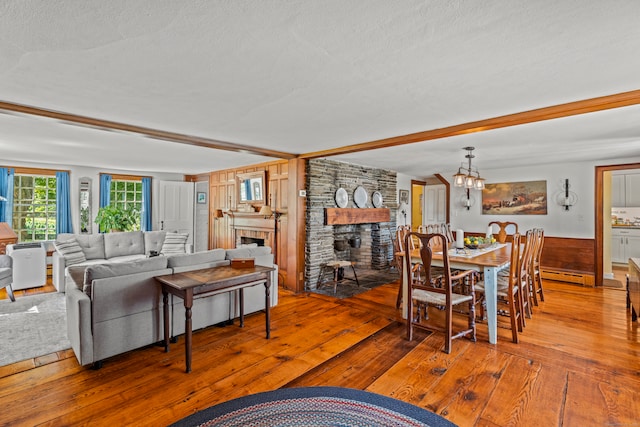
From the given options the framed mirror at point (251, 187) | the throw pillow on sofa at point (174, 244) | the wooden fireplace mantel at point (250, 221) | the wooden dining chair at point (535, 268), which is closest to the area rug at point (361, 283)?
the wooden fireplace mantel at point (250, 221)

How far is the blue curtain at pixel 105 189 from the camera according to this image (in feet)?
22.8

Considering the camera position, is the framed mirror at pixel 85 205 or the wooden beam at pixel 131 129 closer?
the wooden beam at pixel 131 129

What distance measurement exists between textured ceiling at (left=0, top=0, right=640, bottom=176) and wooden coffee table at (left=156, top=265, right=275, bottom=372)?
1.50m

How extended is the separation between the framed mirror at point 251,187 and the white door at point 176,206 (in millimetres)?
1971

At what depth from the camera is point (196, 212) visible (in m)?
8.01

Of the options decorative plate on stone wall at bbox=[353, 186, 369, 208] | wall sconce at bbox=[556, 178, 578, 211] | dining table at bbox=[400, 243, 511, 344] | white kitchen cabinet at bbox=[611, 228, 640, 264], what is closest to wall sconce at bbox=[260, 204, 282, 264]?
decorative plate on stone wall at bbox=[353, 186, 369, 208]

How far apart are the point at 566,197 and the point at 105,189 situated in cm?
924

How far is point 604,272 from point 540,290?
2422 millimetres

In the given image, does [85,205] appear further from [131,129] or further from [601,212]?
[601,212]

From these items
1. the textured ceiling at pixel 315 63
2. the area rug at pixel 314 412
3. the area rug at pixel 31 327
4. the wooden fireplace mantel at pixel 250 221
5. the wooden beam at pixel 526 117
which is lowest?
the area rug at pixel 314 412

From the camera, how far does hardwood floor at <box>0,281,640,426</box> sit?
84.7 inches

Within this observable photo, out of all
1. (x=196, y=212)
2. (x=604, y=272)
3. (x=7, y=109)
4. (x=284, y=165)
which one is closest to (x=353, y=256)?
(x=284, y=165)

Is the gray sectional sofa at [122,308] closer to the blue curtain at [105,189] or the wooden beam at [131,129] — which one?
the wooden beam at [131,129]

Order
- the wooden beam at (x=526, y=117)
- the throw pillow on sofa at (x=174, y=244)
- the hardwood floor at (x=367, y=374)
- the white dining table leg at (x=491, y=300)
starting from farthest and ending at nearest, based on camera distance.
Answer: the throw pillow on sofa at (x=174, y=244) → the white dining table leg at (x=491, y=300) → the wooden beam at (x=526, y=117) → the hardwood floor at (x=367, y=374)
